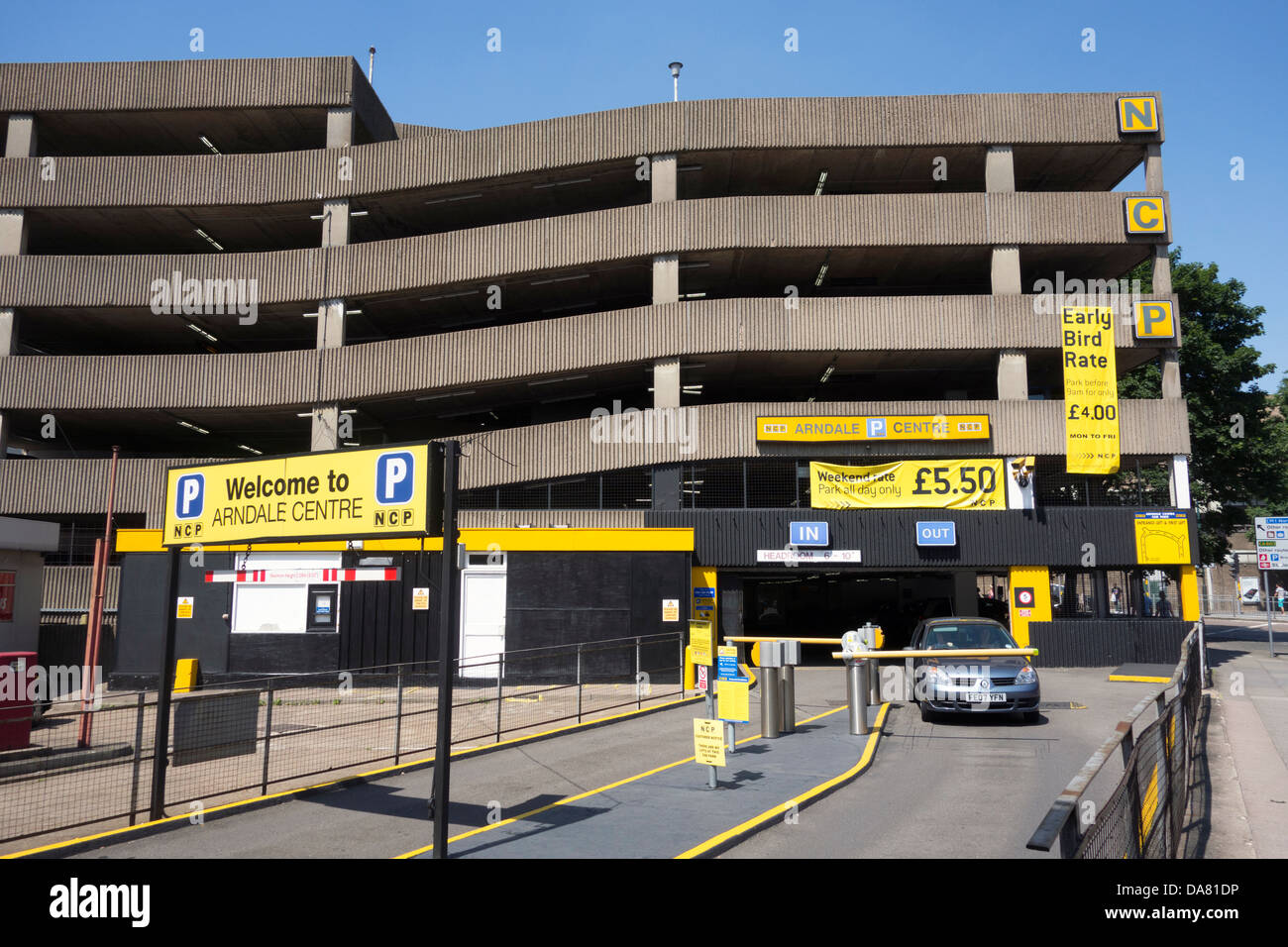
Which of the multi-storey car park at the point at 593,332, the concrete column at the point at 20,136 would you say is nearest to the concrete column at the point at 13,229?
the concrete column at the point at 20,136

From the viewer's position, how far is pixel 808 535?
85.5 ft

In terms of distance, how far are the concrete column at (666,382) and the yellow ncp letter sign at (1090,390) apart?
12.3 meters

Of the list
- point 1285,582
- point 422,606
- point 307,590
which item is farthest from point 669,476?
point 1285,582

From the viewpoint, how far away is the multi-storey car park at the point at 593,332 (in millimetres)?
25562

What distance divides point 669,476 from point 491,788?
17.1 meters

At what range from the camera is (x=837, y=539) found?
26.2 meters

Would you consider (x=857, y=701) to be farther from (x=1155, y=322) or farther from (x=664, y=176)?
(x=664, y=176)

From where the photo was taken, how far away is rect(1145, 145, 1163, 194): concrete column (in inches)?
1125

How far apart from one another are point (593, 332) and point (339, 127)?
44.6 ft

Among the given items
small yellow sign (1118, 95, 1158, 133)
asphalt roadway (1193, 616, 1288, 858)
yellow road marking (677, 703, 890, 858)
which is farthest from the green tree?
yellow road marking (677, 703, 890, 858)

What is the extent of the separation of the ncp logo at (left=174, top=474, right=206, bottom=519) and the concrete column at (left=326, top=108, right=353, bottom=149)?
2578cm

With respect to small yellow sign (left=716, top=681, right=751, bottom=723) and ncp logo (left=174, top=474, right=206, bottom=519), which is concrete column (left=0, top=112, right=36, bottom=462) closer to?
ncp logo (left=174, top=474, right=206, bottom=519)

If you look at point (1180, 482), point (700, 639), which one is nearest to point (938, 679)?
point (700, 639)
